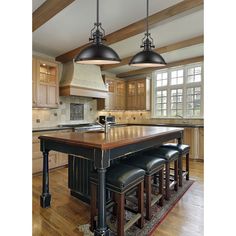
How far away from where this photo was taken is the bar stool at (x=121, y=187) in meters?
1.76

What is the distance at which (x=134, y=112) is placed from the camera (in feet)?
22.8

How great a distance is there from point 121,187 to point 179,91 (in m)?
4.76

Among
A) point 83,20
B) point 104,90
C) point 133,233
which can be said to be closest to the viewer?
point 133,233

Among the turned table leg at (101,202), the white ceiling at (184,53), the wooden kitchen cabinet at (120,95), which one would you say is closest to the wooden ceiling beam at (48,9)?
the turned table leg at (101,202)

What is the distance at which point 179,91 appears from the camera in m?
5.89

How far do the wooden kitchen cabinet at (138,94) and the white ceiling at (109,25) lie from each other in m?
1.70

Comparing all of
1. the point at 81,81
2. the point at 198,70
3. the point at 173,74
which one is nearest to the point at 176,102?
the point at 173,74

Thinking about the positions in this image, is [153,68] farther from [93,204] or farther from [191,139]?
[93,204]

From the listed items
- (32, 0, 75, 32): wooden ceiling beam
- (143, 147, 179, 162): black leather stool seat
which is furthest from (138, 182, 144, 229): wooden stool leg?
(32, 0, 75, 32): wooden ceiling beam

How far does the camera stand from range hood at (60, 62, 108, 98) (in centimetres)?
470

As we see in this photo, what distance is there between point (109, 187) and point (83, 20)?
2.61 meters
